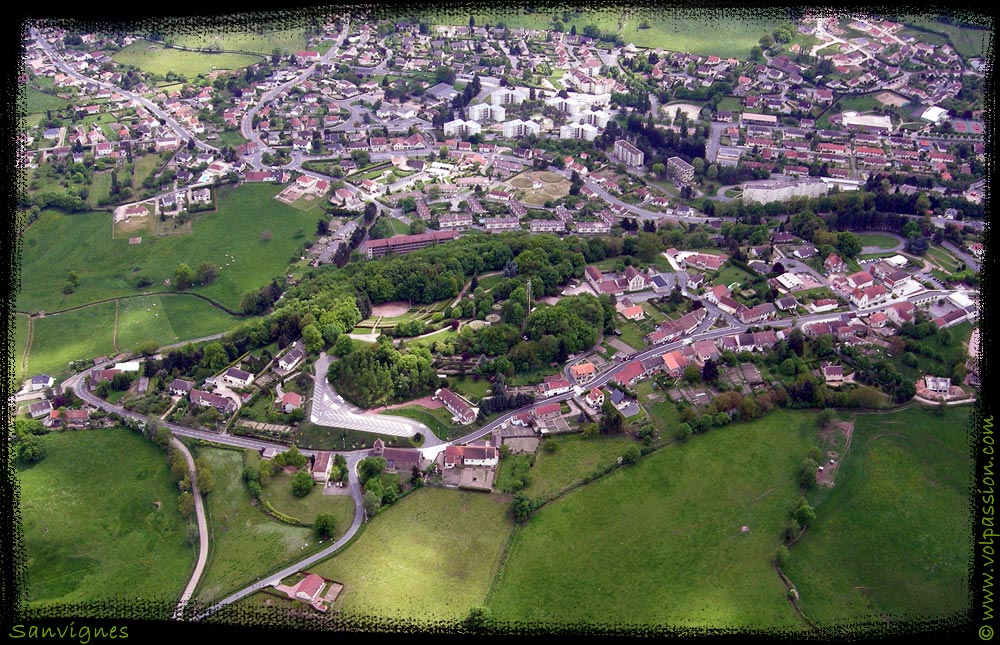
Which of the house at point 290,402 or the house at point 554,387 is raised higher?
the house at point 554,387

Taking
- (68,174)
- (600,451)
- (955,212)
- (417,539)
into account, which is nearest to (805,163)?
(955,212)

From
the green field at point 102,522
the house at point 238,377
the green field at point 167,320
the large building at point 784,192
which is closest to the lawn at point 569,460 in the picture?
the green field at point 102,522

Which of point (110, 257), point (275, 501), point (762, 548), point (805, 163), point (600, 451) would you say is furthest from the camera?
point (805, 163)

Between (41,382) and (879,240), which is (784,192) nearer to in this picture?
(879,240)

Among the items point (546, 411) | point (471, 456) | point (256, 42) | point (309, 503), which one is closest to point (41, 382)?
point (309, 503)

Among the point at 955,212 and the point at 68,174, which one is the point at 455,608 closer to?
the point at 955,212

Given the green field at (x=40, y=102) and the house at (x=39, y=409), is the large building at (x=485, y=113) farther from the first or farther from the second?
the house at (x=39, y=409)
